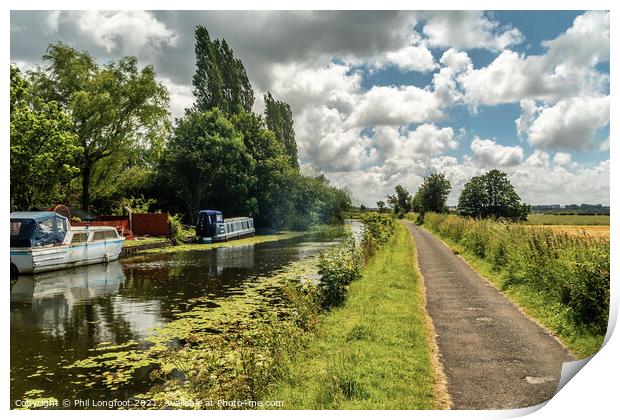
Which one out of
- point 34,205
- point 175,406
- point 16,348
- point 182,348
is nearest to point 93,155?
point 34,205

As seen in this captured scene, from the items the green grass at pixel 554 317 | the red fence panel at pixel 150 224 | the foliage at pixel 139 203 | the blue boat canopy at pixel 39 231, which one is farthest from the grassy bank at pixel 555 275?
the blue boat canopy at pixel 39 231

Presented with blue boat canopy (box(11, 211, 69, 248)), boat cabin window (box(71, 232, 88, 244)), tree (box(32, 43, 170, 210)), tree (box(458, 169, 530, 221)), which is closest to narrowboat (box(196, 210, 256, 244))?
tree (box(32, 43, 170, 210))

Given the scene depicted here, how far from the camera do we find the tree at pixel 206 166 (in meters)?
15.4

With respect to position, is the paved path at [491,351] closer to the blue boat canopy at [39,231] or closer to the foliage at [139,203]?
the foliage at [139,203]

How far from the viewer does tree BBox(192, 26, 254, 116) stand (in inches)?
412

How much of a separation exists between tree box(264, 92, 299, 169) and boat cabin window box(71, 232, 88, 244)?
831cm

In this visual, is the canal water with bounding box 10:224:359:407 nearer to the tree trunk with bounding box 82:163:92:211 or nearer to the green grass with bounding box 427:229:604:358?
the tree trunk with bounding box 82:163:92:211

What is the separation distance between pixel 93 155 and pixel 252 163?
18.9 feet

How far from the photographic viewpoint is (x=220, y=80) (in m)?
15.5

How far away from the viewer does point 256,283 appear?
575 inches

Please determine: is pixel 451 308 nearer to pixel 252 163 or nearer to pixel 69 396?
pixel 69 396

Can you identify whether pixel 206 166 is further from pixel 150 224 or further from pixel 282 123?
pixel 150 224

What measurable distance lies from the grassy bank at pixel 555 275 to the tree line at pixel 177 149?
562cm

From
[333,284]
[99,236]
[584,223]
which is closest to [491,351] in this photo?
[584,223]
